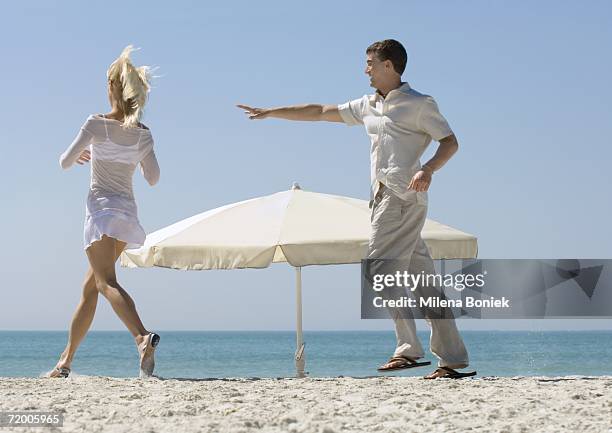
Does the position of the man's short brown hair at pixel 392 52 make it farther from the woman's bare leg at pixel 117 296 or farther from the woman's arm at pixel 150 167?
the woman's bare leg at pixel 117 296

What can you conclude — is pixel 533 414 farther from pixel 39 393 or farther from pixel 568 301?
pixel 568 301

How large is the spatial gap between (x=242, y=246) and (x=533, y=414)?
309 centimetres

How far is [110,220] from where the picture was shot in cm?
520

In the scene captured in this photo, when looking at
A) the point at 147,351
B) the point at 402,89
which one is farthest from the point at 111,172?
the point at 402,89

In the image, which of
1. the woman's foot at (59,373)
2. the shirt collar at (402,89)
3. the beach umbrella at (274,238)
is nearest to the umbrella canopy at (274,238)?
the beach umbrella at (274,238)

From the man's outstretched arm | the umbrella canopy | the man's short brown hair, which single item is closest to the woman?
the man's outstretched arm

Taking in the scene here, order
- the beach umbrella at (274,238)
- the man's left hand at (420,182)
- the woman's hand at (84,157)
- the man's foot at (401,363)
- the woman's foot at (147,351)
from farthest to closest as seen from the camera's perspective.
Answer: the beach umbrella at (274,238) → the woman's hand at (84,157) → the woman's foot at (147,351) → the man's foot at (401,363) → the man's left hand at (420,182)

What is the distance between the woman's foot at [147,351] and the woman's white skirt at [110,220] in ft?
2.04

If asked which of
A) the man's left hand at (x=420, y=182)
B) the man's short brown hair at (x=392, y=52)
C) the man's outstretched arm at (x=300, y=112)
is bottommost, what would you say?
the man's left hand at (x=420, y=182)

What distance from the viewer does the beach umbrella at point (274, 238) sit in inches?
254

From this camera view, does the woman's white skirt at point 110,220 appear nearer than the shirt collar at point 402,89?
No

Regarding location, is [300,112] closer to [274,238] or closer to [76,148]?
[76,148]

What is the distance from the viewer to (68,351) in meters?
5.37

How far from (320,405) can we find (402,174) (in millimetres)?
1470
